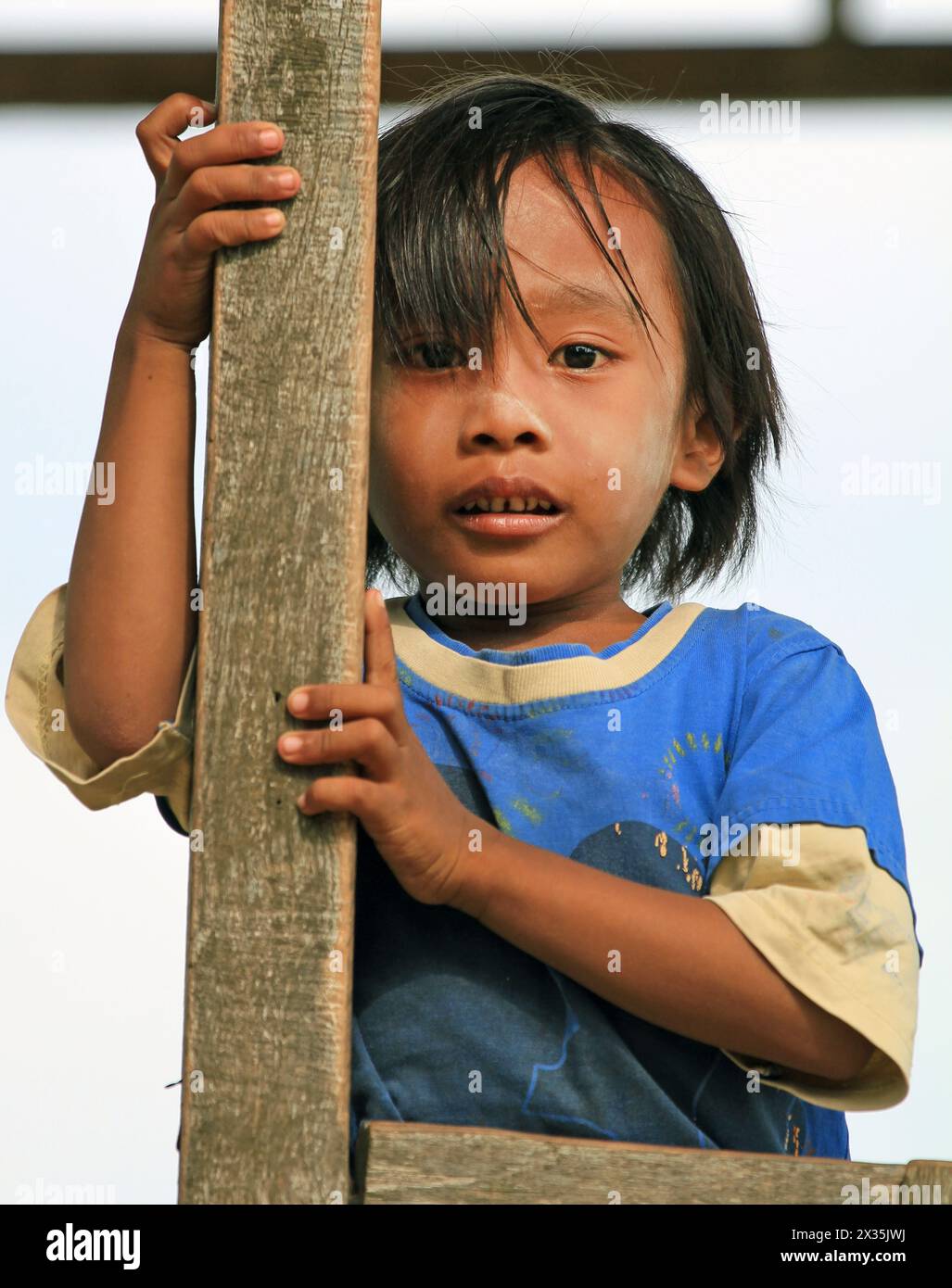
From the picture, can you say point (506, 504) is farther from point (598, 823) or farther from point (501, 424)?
point (598, 823)

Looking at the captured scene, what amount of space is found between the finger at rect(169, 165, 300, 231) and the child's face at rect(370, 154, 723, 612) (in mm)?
458

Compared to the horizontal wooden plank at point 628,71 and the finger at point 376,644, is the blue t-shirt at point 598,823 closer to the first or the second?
the finger at point 376,644

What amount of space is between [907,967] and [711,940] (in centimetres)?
19

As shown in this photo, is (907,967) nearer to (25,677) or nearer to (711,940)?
(711,940)

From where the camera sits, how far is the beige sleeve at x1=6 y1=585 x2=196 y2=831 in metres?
1.69

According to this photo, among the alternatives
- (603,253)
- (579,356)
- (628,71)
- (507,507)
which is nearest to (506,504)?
(507,507)

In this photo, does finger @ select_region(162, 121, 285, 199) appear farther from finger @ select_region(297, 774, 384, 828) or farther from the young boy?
finger @ select_region(297, 774, 384, 828)

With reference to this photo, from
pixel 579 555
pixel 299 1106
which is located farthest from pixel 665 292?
pixel 299 1106

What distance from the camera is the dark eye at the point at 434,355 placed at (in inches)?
74.4

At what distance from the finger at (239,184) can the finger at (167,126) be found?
9.4 inches

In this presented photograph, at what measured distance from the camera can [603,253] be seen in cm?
194

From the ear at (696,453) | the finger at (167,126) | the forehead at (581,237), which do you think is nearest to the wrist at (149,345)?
the finger at (167,126)

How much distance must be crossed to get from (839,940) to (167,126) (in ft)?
3.25
